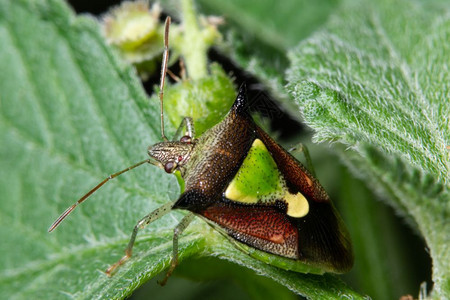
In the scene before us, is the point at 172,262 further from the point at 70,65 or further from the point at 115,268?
the point at 70,65

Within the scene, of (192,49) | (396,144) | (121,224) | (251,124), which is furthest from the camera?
(192,49)

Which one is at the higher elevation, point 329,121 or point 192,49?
point 192,49

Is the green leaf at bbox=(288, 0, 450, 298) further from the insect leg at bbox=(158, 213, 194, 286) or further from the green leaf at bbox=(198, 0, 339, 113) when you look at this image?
the green leaf at bbox=(198, 0, 339, 113)

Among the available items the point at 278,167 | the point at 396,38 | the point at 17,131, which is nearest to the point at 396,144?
the point at 278,167

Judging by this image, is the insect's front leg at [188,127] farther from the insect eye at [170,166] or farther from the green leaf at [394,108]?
the green leaf at [394,108]

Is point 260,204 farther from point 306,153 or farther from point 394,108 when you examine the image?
point 394,108

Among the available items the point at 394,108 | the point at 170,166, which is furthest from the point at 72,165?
the point at 394,108
